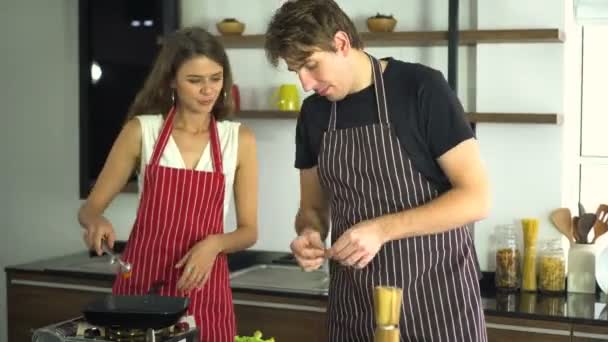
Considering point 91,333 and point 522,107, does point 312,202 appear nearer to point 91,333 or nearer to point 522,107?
point 91,333

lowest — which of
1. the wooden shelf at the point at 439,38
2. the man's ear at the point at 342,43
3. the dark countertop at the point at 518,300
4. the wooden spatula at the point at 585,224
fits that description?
the dark countertop at the point at 518,300

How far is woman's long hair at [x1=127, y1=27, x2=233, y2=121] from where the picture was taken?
247 centimetres

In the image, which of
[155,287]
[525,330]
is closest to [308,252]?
[155,287]

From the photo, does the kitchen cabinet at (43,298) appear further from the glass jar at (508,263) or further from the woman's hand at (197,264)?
the glass jar at (508,263)

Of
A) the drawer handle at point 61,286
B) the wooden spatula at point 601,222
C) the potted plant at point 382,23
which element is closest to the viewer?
the wooden spatula at point 601,222

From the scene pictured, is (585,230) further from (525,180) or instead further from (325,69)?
(325,69)

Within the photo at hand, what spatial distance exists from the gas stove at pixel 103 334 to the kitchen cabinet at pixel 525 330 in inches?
55.4

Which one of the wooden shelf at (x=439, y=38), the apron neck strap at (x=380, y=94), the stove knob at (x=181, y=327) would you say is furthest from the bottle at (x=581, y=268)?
the stove knob at (x=181, y=327)

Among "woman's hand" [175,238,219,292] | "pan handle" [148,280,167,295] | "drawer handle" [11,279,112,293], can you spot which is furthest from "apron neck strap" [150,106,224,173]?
"drawer handle" [11,279,112,293]

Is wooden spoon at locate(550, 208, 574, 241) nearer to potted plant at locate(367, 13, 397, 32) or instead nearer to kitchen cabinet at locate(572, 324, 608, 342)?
kitchen cabinet at locate(572, 324, 608, 342)

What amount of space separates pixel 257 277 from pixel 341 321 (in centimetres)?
142

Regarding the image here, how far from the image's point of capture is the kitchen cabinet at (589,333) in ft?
9.04

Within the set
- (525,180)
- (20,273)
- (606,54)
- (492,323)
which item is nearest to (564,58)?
(606,54)

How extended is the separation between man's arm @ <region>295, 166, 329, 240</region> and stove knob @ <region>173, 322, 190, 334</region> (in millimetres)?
451
